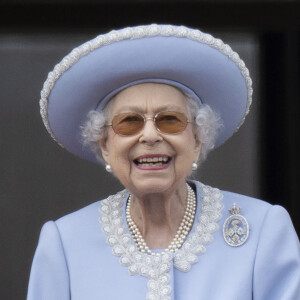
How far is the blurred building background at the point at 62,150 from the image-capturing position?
638 centimetres

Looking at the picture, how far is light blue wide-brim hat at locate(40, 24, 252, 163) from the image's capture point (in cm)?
450

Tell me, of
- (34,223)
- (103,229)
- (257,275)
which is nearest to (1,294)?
(34,223)

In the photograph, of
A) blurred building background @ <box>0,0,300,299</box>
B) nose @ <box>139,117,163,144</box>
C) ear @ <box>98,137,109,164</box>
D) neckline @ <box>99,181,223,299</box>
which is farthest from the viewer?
blurred building background @ <box>0,0,300,299</box>

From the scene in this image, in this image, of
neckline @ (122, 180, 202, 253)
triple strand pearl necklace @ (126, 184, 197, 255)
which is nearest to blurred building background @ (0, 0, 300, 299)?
neckline @ (122, 180, 202, 253)

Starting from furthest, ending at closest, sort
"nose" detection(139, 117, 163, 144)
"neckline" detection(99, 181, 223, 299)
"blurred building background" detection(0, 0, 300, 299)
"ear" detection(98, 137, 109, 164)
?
"blurred building background" detection(0, 0, 300, 299) → "ear" detection(98, 137, 109, 164) → "neckline" detection(99, 181, 223, 299) → "nose" detection(139, 117, 163, 144)

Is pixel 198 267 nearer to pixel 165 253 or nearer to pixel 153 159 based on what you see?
pixel 165 253

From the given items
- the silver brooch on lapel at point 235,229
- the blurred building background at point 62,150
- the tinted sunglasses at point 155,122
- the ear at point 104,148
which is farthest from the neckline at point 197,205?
the blurred building background at point 62,150

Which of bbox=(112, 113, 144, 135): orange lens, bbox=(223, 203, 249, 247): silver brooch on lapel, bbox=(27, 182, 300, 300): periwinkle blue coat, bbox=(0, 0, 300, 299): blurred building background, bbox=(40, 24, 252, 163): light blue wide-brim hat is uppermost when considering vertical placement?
bbox=(0, 0, 300, 299): blurred building background

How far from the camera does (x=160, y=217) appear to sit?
4711 millimetres

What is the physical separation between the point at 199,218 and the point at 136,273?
12.2 inches

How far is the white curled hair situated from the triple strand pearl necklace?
167mm

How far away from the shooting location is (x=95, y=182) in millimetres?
6520

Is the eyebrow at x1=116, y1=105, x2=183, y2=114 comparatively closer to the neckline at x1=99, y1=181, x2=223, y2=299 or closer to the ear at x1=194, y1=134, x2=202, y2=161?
the ear at x1=194, y1=134, x2=202, y2=161

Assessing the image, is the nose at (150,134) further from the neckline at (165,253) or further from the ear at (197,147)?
the neckline at (165,253)
